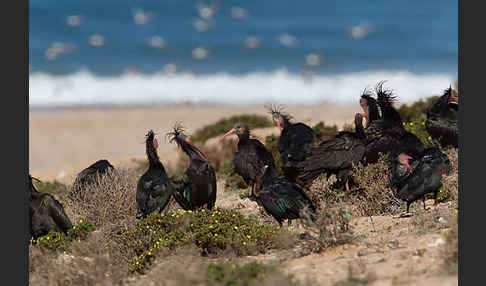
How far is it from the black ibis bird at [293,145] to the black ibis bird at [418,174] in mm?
Answer: 1781

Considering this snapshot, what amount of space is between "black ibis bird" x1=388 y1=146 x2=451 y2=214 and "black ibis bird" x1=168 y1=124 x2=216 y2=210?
2.51 metres

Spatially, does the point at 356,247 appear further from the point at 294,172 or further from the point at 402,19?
the point at 402,19

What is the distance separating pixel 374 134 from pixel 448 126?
1.76 meters

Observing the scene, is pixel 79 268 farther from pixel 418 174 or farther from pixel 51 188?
pixel 51 188

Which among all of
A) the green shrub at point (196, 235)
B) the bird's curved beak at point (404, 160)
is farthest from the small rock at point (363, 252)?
the bird's curved beak at point (404, 160)

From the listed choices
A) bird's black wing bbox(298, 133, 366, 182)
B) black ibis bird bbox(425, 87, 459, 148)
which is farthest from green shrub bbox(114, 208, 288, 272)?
black ibis bird bbox(425, 87, 459, 148)

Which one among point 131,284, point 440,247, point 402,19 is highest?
point 402,19

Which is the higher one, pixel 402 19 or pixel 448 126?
pixel 402 19

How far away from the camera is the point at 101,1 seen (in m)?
47.0

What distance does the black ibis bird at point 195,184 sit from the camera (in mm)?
8188

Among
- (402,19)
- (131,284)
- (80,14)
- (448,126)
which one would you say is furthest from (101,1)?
(131,284)

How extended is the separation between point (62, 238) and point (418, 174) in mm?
4547

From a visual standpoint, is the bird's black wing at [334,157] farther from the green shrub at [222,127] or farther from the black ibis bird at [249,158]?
the green shrub at [222,127]

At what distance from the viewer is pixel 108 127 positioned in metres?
27.5
